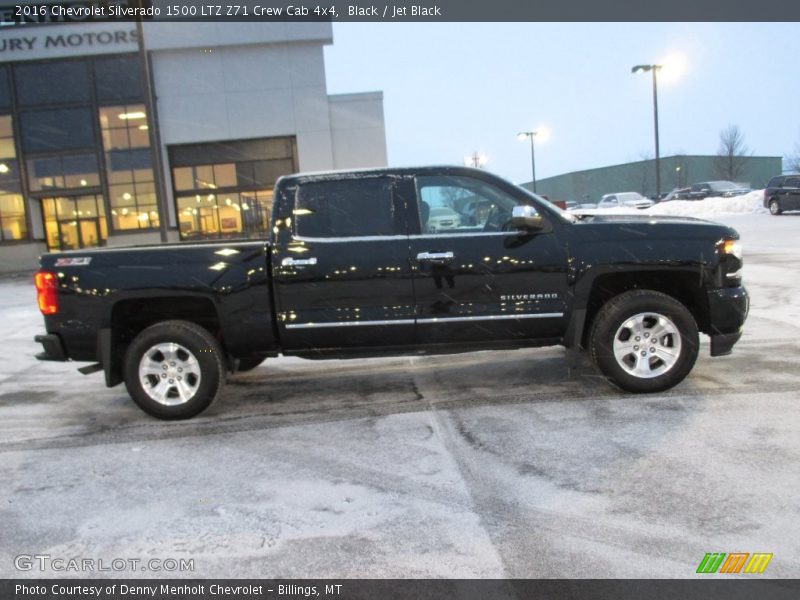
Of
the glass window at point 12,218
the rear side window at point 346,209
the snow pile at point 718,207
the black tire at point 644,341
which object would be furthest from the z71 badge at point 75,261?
the snow pile at point 718,207

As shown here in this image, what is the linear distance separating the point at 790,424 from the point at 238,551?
12.2 feet

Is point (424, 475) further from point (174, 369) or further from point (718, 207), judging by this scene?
point (718, 207)

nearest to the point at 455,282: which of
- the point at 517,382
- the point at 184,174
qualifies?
the point at 517,382

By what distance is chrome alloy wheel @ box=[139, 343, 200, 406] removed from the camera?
5.00 meters

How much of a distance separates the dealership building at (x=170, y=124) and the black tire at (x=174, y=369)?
21.4 m

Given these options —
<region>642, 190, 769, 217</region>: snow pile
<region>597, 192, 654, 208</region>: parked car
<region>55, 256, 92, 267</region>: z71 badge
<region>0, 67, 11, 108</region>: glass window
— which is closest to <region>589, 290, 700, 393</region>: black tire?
<region>55, 256, 92, 267</region>: z71 badge

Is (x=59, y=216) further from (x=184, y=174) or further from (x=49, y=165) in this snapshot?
(x=184, y=174)

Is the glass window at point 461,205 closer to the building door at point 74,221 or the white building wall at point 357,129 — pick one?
the white building wall at point 357,129

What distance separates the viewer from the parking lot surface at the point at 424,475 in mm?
2947

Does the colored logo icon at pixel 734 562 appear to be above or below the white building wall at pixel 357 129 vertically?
below

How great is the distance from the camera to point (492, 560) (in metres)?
2.85

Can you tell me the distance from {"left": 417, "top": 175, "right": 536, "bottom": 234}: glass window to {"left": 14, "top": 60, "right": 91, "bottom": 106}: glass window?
26.0 metres

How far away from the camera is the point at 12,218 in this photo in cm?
2697

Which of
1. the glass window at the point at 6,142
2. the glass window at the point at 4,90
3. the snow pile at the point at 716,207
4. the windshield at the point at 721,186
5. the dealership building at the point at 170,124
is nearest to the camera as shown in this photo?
the dealership building at the point at 170,124
